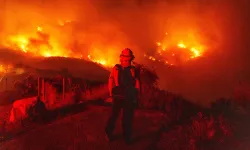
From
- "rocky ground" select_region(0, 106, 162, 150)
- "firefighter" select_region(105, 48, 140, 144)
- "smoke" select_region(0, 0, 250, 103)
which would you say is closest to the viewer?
"firefighter" select_region(105, 48, 140, 144)

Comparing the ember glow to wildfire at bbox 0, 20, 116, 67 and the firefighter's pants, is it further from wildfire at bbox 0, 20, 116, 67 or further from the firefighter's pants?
the firefighter's pants

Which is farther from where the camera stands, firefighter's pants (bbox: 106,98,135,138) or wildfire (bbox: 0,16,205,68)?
wildfire (bbox: 0,16,205,68)

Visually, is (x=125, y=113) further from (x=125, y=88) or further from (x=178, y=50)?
(x=178, y=50)

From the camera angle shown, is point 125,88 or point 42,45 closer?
point 125,88

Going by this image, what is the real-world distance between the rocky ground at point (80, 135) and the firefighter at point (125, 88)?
0.52m

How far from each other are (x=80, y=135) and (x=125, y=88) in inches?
74.3

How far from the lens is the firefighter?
6.91 metres

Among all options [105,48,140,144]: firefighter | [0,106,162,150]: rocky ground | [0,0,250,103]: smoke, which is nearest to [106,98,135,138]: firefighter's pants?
[105,48,140,144]: firefighter

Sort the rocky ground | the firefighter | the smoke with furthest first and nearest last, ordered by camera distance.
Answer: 1. the smoke
2. the rocky ground
3. the firefighter

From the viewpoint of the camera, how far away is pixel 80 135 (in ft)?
25.1

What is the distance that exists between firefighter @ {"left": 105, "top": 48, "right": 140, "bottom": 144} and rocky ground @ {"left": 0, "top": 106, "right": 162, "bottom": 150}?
20.3 inches

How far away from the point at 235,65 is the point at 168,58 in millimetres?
4028

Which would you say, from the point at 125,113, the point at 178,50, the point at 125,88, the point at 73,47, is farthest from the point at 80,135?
the point at 73,47

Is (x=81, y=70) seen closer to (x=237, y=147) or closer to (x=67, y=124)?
(x=67, y=124)
